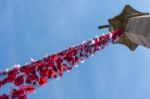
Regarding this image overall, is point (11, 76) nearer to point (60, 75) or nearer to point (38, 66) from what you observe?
point (38, 66)

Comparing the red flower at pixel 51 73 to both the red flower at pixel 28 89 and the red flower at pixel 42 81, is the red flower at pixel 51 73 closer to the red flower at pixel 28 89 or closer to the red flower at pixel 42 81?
the red flower at pixel 42 81

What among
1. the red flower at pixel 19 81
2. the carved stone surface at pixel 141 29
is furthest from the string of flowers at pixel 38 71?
the carved stone surface at pixel 141 29

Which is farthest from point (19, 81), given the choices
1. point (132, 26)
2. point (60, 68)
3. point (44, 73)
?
point (132, 26)

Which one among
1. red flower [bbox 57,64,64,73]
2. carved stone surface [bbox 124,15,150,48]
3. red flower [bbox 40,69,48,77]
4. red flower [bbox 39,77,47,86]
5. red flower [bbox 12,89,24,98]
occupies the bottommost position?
red flower [bbox 12,89,24,98]

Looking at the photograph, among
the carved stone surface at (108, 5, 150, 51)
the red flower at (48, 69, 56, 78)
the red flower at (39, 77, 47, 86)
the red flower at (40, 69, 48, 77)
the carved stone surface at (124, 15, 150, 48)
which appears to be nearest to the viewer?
the red flower at (39, 77, 47, 86)

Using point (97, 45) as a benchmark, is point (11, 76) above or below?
below

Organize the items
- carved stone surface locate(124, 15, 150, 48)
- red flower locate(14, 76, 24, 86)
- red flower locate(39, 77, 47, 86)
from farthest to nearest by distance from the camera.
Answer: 1. carved stone surface locate(124, 15, 150, 48)
2. red flower locate(39, 77, 47, 86)
3. red flower locate(14, 76, 24, 86)

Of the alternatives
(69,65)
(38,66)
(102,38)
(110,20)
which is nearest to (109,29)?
(110,20)

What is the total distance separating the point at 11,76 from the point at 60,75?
2.00 m

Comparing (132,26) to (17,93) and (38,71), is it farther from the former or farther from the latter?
(17,93)

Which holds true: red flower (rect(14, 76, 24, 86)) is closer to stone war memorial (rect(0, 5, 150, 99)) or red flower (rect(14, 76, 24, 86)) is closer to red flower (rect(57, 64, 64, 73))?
stone war memorial (rect(0, 5, 150, 99))

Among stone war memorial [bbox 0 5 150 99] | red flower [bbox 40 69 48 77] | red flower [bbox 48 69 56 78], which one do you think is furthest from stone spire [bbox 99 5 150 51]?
red flower [bbox 40 69 48 77]

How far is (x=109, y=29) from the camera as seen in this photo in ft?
88.3

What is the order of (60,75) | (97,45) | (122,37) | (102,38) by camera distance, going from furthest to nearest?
(122,37)
(102,38)
(97,45)
(60,75)
